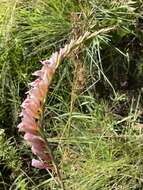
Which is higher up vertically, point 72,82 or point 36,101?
point 36,101

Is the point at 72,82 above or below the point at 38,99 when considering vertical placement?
below

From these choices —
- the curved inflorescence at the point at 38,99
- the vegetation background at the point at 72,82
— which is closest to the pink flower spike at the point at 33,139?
the curved inflorescence at the point at 38,99

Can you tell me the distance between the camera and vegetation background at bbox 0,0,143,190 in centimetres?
149

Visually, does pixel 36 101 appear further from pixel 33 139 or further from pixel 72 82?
pixel 72 82

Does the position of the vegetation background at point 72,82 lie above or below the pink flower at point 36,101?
below

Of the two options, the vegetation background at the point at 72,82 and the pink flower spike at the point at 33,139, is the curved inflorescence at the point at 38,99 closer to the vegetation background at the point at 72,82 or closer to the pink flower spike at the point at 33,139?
the pink flower spike at the point at 33,139

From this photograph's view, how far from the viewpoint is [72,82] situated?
1597mm

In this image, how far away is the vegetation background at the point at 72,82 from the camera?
1492mm

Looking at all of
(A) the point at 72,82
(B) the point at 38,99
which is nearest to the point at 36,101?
(B) the point at 38,99

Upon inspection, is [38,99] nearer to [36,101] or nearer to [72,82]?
[36,101]

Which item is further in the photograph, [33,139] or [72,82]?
[72,82]

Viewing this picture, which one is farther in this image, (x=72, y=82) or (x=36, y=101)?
(x=72, y=82)

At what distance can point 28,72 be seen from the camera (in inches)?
67.1

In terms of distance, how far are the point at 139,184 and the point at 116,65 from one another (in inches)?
16.7
